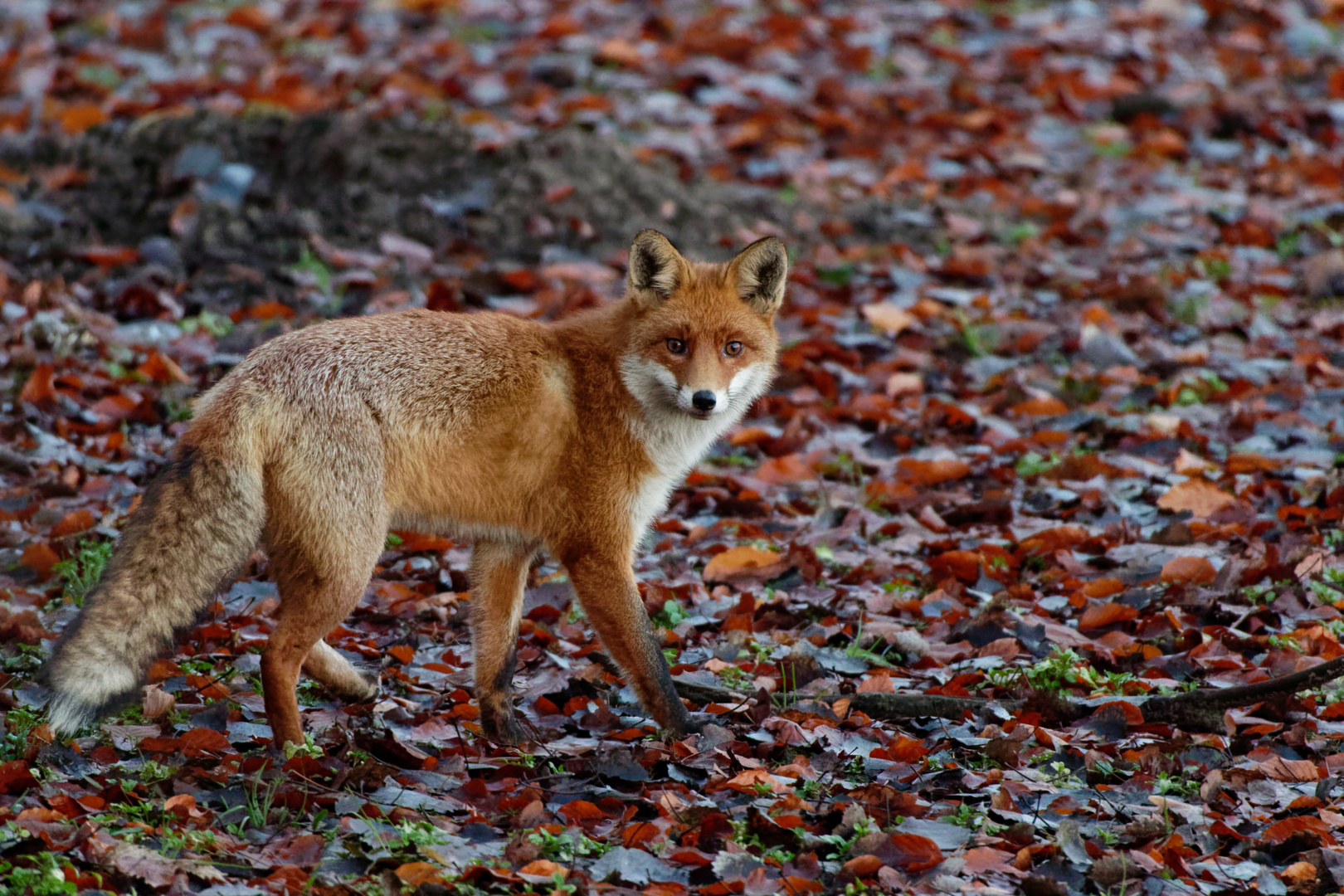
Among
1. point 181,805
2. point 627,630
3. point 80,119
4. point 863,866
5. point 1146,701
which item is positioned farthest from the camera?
point 80,119

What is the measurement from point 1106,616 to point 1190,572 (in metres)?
0.54

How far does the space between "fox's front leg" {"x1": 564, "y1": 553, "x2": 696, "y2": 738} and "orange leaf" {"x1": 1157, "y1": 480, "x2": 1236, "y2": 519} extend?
2931mm

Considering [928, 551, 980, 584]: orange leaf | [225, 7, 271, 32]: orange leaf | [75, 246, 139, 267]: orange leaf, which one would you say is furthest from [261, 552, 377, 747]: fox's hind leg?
[225, 7, 271, 32]: orange leaf

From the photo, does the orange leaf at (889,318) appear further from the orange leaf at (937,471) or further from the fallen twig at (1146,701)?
the fallen twig at (1146,701)

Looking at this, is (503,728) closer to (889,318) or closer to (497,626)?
(497,626)

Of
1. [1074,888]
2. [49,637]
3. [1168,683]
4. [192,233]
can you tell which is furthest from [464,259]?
[1074,888]

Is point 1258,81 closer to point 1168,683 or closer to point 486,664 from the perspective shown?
point 1168,683

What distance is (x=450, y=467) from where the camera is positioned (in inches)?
188

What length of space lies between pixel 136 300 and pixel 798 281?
4576 mm

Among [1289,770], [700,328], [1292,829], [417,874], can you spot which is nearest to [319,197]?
[700,328]

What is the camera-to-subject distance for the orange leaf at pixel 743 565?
602 centimetres

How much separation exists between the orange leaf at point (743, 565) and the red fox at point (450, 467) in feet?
2.45

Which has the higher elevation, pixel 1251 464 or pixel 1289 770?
pixel 1289 770

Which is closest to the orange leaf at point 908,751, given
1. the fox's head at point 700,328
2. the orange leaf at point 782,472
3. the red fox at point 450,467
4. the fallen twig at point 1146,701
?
the fallen twig at point 1146,701
